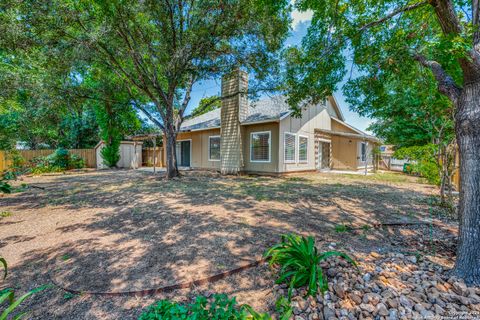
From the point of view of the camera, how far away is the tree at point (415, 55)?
2.17 meters

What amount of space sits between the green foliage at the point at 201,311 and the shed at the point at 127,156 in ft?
53.2

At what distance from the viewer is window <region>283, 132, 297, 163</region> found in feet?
35.9

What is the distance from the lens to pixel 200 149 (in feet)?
46.5

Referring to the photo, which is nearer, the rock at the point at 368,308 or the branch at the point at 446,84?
the rock at the point at 368,308

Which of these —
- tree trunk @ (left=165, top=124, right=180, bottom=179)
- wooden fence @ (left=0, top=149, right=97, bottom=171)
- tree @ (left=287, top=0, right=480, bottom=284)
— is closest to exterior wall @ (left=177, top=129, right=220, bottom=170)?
tree trunk @ (left=165, top=124, right=180, bottom=179)

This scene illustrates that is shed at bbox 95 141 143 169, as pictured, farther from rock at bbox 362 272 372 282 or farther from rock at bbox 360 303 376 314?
rock at bbox 360 303 376 314

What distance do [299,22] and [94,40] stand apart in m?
7.38

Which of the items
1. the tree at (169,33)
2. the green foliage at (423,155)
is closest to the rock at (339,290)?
the green foliage at (423,155)

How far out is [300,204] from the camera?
540 cm

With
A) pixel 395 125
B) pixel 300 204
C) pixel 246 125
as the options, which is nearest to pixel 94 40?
pixel 246 125

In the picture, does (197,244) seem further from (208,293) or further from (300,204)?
(300,204)

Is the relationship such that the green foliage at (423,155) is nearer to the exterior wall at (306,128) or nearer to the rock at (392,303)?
the rock at (392,303)

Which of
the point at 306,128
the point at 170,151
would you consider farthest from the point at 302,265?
the point at 306,128

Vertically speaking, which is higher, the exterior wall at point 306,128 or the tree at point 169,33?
the tree at point 169,33
